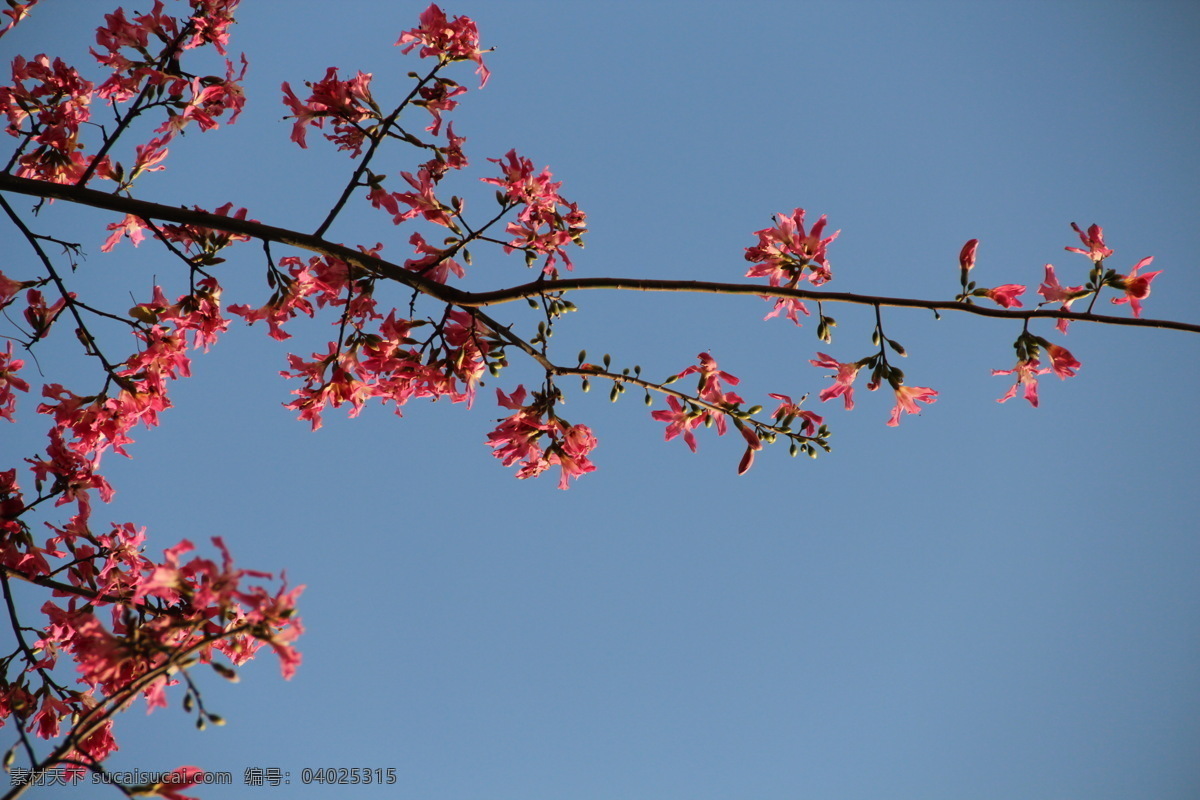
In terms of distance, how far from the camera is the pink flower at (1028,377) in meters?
3.05

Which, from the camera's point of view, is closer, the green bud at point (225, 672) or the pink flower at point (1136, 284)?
the green bud at point (225, 672)

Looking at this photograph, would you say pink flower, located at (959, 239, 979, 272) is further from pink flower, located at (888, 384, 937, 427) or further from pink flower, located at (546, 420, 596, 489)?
pink flower, located at (546, 420, 596, 489)

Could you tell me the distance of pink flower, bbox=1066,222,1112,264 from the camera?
2.99m

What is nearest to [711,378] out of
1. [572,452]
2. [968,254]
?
[572,452]

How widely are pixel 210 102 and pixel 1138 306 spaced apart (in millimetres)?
4025

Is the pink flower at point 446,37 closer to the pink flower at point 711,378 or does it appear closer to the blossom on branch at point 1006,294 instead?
the pink flower at point 711,378

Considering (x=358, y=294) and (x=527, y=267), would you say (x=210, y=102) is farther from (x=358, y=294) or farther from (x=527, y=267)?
(x=527, y=267)

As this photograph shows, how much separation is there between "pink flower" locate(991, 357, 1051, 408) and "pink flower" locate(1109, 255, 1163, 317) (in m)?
0.39

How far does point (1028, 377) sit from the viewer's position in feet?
10.1

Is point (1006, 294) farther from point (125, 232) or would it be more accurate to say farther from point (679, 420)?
point (125, 232)

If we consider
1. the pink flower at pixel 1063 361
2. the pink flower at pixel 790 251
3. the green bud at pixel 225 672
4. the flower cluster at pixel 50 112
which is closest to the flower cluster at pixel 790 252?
the pink flower at pixel 790 251

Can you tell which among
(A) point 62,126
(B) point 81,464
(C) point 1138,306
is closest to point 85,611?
(B) point 81,464

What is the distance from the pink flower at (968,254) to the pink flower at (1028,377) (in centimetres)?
51

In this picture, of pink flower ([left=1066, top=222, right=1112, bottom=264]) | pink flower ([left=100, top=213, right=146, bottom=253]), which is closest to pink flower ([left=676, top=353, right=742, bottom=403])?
pink flower ([left=1066, top=222, right=1112, bottom=264])
